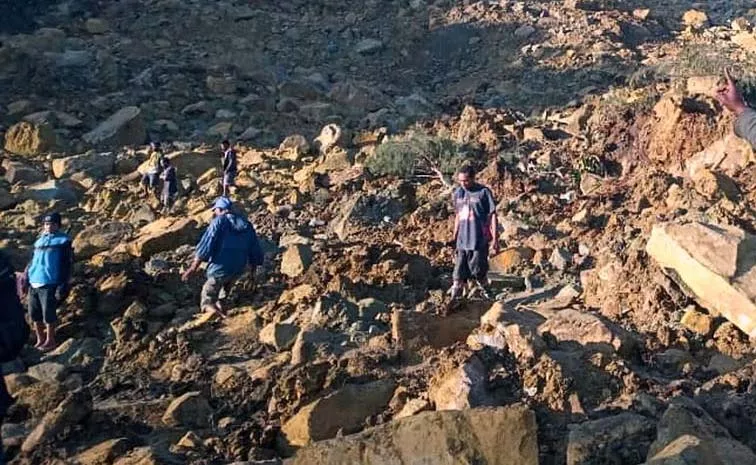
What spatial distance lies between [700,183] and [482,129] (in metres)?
3.91

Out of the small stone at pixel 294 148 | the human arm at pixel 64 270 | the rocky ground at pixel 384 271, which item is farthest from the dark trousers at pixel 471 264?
the small stone at pixel 294 148

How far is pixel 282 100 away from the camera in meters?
15.5

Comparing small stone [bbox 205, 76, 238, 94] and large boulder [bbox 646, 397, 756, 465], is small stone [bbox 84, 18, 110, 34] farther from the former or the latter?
large boulder [bbox 646, 397, 756, 465]

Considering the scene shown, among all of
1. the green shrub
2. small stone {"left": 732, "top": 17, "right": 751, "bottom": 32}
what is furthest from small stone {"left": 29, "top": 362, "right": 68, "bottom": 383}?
small stone {"left": 732, "top": 17, "right": 751, "bottom": 32}

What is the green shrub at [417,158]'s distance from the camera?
9688 mm

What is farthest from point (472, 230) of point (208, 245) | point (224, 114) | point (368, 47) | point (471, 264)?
point (368, 47)

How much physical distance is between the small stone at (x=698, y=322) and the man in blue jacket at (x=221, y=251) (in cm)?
299

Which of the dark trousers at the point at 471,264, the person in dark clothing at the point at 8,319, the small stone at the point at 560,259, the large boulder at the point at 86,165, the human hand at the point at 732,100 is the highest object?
the human hand at the point at 732,100

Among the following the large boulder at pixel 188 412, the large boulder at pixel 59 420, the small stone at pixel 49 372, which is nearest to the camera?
the large boulder at pixel 59 420

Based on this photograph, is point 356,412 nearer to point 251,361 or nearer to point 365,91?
point 251,361

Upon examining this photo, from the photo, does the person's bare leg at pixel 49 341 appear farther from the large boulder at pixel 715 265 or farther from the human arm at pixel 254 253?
the large boulder at pixel 715 265

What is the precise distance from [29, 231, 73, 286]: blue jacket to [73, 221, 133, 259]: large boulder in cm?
220

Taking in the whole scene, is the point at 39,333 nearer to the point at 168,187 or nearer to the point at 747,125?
the point at 168,187

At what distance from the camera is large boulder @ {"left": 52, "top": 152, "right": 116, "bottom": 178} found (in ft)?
37.7
